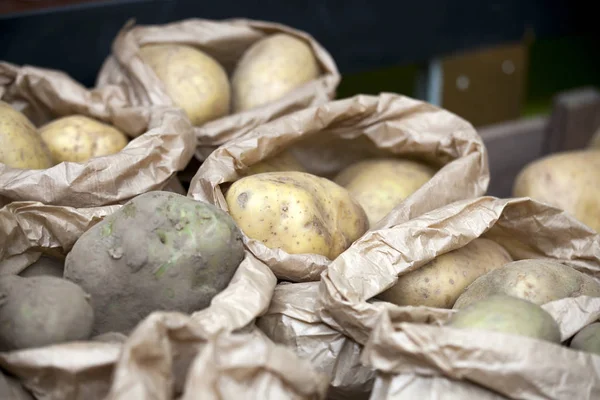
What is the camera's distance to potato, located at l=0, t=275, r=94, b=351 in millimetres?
1032

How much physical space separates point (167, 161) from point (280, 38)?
2.06 ft

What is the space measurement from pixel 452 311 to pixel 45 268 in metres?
0.74

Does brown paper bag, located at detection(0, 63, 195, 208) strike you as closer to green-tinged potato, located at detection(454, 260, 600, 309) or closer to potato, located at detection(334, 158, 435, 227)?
potato, located at detection(334, 158, 435, 227)

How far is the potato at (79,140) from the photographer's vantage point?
1564 mm

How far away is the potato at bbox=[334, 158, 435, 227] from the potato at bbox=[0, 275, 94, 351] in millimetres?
741

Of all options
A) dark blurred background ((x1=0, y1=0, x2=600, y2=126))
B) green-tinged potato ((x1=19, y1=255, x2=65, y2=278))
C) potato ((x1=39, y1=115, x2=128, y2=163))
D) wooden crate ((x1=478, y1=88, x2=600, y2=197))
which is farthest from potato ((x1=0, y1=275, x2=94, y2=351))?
wooden crate ((x1=478, y1=88, x2=600, y2=197))

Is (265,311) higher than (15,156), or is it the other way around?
(15,156)

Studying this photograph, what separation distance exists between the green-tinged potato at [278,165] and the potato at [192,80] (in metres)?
0.25

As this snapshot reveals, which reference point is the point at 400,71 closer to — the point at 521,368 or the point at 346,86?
the point at 346,86

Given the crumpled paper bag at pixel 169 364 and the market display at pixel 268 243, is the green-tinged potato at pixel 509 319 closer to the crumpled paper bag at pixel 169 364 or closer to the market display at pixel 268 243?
the market display at pixel 268 243

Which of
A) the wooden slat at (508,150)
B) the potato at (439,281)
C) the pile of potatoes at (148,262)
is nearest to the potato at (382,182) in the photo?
the potato at (439,281)

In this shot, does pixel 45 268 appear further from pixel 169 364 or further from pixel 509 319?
pixel 509 319

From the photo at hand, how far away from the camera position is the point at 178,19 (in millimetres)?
2244

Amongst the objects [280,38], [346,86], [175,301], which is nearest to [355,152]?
[280,38]
